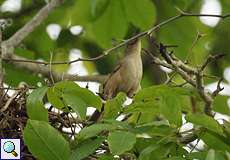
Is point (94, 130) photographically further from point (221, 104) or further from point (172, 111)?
point (221, 104)

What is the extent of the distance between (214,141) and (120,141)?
12.4 inches

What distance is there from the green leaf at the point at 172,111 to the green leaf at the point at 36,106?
0.38 meters

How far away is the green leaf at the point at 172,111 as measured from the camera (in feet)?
7.79

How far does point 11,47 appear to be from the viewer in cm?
378

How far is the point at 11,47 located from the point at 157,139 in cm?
150

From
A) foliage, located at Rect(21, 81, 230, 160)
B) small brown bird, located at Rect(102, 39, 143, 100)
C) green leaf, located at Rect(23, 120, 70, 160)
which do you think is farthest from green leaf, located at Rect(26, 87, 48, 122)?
small brown bird, located at Rect(102, 39, 143, 100)

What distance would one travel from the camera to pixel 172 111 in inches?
93.9


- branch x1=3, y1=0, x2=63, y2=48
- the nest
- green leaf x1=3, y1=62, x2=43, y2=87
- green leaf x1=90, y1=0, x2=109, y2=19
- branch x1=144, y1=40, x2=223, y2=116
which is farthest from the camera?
green leaf x1=3, y1=62, x2=43, y2=87

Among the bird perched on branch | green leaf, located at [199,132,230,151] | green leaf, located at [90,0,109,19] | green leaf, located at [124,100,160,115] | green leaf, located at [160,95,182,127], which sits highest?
green leaf, located at [90,0,109,19]

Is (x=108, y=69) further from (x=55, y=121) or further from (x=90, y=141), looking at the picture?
(x=90, y=141)

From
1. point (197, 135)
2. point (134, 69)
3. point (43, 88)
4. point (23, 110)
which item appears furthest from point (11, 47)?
point (197, 135)

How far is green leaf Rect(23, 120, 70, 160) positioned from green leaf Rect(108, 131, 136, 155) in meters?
0.14

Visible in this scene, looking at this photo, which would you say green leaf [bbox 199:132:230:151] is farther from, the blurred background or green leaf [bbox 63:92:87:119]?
the blurred background

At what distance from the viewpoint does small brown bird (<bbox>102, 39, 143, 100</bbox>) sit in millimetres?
3391
